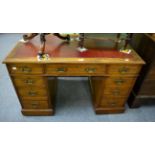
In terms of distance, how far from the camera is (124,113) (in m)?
1.69

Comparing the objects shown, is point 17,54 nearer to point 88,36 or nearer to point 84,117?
point 88,36

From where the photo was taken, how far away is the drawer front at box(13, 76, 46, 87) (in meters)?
1.24

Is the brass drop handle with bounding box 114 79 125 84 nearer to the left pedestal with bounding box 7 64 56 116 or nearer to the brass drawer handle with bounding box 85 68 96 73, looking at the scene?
the brass drawer handle with bounding box 85 68 96 73

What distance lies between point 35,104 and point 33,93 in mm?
181

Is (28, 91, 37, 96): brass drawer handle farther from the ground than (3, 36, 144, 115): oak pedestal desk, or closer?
closer

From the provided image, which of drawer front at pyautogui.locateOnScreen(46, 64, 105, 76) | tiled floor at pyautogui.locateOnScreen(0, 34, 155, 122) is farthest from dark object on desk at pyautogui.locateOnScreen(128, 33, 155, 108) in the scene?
drawer front at pyautogui.locateOnScreen(46, 64, 105, 76)

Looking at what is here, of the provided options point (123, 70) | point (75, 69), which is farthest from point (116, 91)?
point (75, 69)

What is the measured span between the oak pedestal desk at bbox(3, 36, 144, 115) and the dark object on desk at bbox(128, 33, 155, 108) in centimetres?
19

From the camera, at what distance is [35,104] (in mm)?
1494

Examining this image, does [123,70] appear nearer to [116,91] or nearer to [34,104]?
[116,91]

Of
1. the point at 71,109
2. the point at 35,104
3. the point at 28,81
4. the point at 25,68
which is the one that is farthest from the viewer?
the point at 71,109

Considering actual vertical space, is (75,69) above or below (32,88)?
above

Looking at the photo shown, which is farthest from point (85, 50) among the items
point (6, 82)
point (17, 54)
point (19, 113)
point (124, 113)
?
point (6, 82)
